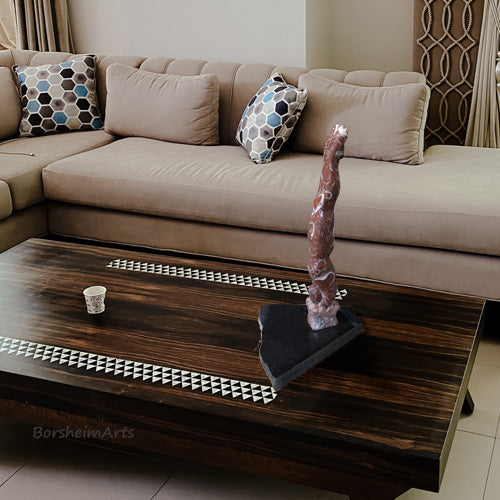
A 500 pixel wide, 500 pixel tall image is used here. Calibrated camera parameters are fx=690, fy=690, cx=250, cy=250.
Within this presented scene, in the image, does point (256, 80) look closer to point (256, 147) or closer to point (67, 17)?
point (256, 147)

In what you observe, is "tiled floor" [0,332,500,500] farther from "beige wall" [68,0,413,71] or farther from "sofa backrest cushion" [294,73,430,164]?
"beige wall" [68,0,413,71]

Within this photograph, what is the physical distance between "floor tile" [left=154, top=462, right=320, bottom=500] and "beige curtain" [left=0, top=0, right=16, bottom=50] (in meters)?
3.77

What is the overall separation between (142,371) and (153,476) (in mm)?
366

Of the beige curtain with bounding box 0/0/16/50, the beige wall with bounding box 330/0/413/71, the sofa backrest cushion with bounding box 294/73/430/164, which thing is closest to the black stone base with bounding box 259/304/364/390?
the sofa backrest cushion with bounding box 294/73/430/164

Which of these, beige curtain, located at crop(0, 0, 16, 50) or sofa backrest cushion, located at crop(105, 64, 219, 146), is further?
beige curtain, located at crop(0, 0, 16, 50)

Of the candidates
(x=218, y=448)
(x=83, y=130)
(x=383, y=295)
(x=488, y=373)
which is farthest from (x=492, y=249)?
(x=83, y=130)

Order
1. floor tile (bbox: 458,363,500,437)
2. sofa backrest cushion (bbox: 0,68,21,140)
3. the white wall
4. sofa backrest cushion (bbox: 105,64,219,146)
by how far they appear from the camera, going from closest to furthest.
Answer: floor tile (bbox: 458,363,500,437)
sofa backrest cushion (bbox: 105,64,219,146)
sofa backrest cushion (bbox: 0,68,21,140)
the white wall

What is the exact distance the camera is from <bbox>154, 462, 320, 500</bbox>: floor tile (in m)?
1.71

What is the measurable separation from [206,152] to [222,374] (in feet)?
5.60

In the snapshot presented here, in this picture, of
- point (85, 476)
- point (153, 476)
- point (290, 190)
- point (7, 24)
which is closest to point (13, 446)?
point (85, 476)

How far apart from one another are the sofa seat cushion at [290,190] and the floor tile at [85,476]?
1.13 metres

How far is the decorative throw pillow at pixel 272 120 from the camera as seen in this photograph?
9.57ft

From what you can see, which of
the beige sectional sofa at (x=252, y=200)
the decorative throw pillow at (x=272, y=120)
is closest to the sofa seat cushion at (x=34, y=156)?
the beige sectional sofa at (x=252, y=200)

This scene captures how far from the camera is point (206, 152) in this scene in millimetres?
3107
